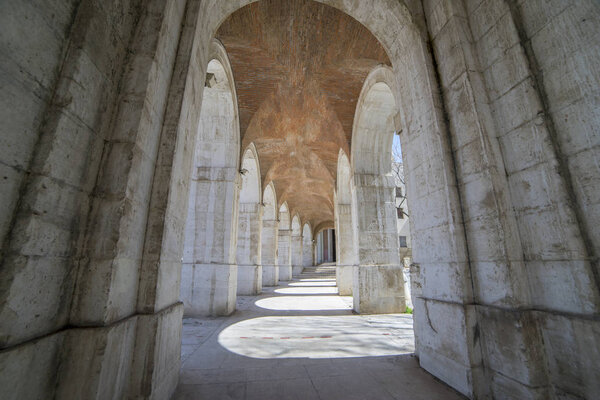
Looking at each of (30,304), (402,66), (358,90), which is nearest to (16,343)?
(30,304)

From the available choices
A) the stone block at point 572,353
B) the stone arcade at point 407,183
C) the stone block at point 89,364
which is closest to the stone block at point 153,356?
the stone arcade at point 407,183

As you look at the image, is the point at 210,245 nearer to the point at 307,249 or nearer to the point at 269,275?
the point at 269,275

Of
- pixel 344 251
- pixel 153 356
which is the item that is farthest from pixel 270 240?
pixel 153 356

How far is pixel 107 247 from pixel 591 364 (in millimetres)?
3208

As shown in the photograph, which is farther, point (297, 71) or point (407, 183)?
point (297, 71)

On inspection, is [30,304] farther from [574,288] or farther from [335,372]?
[574,288]

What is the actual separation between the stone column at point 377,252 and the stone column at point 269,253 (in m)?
7.98

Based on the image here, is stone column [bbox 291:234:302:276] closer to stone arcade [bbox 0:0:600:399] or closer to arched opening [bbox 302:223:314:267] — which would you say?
arched opening [bbox 302:223:314:267]

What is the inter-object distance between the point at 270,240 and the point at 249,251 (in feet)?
12.5

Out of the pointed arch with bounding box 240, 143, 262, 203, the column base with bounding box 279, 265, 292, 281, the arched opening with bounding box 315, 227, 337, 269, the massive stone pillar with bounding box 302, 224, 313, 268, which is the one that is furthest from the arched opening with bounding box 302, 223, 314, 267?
the pointed arch with bounding box 240, 143, 262, 203

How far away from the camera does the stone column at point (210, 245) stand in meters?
6.05

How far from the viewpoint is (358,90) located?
7422 mm

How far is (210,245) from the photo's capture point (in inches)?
252

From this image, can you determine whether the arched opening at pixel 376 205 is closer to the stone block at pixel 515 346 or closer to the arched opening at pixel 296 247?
the stone block at pixel 515 346
